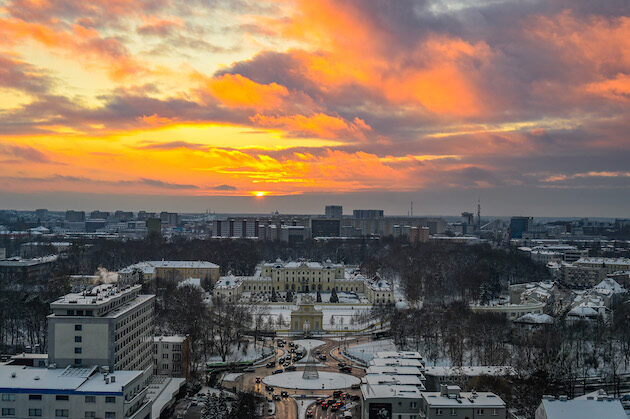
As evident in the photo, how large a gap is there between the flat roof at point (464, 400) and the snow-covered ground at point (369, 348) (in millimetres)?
14468

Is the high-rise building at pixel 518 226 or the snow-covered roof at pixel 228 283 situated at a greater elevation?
the high-rise building at pixel 518 226

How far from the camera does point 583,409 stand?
25.7 metres

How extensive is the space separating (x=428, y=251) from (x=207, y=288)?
40.3 m

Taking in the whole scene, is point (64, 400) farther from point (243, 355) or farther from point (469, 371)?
point (469, 371)

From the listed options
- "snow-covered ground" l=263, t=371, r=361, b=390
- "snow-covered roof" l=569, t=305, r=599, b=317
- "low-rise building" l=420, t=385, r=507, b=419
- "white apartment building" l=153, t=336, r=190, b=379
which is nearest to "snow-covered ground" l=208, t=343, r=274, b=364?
"white apartment building" l=153, t=336, r=190, b=379

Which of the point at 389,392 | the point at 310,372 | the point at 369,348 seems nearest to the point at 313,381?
the point at 310,372

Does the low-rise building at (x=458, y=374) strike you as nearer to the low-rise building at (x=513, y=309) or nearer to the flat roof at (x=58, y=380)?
the flat roof at (x=58, y=380)

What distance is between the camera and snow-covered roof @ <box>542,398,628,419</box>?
83.2 ft

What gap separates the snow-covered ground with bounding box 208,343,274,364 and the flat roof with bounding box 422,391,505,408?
17.7 meters

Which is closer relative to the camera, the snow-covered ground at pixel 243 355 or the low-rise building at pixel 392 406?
the low-rise building at pixel 392 406

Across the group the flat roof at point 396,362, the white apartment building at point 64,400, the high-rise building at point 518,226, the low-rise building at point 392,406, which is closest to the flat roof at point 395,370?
the flat roof at point 396,362

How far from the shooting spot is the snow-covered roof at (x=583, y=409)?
25.4 metres

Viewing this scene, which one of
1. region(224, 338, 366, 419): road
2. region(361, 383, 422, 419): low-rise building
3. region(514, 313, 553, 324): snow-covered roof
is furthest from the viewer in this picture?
region(514, 313, 553, 324): snow-covered roof

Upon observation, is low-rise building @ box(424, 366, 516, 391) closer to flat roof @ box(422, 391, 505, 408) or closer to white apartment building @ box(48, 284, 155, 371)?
flat roof @ box(422, 391, 505, 408)
